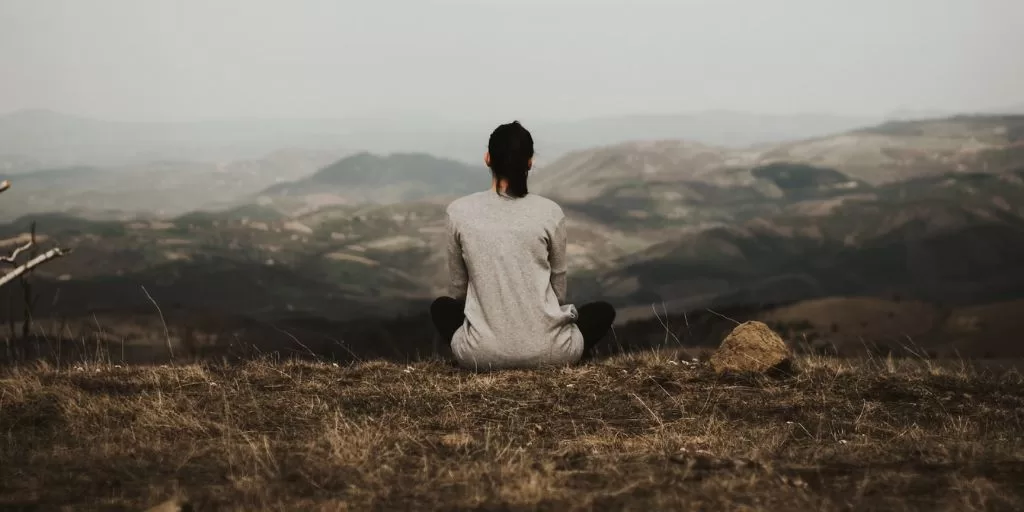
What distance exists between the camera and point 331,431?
5.52 metres

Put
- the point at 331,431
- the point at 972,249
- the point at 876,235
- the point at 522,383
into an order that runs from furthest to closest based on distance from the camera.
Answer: the point at 876,235 → the point at 972,249 → the point at 522,383 → the point at 331,431

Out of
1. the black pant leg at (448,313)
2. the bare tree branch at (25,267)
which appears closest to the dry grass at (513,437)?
the black pant leg at (448,313)

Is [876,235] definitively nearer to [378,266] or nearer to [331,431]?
[378,266]

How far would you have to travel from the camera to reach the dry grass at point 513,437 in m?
4.38

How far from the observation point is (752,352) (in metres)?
7.69

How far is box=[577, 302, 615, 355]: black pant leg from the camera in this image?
7363mm

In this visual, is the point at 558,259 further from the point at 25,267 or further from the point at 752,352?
the point at 25,267

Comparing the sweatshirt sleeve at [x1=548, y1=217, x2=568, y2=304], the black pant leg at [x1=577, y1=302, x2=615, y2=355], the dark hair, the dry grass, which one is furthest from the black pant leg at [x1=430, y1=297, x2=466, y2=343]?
the dark hair

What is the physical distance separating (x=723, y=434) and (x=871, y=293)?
24.0 m

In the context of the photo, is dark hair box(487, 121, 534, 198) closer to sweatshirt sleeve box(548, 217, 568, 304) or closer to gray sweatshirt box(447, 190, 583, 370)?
gray sweatshirt box(447, 190, 583, 370)

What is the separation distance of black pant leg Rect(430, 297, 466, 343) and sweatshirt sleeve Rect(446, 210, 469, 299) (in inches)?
3.8

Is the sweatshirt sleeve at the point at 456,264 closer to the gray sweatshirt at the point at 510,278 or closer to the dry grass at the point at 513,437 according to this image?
the gray sweatshirt at the point at 510,278

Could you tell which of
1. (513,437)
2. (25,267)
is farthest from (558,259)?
(25,267)

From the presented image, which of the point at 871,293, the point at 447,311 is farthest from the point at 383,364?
the point at 871,293
